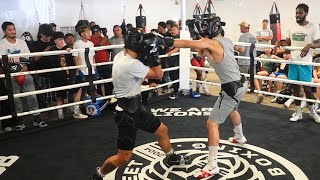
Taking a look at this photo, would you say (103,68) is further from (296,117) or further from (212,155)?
(212,155)

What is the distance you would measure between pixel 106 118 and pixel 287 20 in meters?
5.80

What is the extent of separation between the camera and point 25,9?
255 inches

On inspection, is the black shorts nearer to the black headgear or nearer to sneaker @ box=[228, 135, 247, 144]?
the black headgear

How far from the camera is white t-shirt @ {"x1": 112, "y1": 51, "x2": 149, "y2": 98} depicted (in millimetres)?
2361

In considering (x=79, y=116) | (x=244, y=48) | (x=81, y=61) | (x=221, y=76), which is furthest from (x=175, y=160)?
(x=244, y=48)

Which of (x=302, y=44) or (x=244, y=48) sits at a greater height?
(x=302, y=44)

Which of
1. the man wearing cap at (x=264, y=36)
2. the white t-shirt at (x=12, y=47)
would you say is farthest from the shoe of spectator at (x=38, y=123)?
the man wearing cap at (x=264, y=36)

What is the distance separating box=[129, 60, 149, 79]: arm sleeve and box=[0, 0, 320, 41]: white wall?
4793 mm

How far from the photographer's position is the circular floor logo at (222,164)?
2889 millimetres

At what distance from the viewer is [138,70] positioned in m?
2.37

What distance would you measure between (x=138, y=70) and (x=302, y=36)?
2.75 m

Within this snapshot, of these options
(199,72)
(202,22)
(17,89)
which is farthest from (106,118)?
(202,22)

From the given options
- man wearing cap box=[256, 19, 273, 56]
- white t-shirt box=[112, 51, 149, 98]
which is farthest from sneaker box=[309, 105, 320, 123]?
man wearing cap box=[256, 19, 273, 56]

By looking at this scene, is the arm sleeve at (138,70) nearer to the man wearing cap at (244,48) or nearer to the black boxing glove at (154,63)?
the black boxing glove at (154,63)
